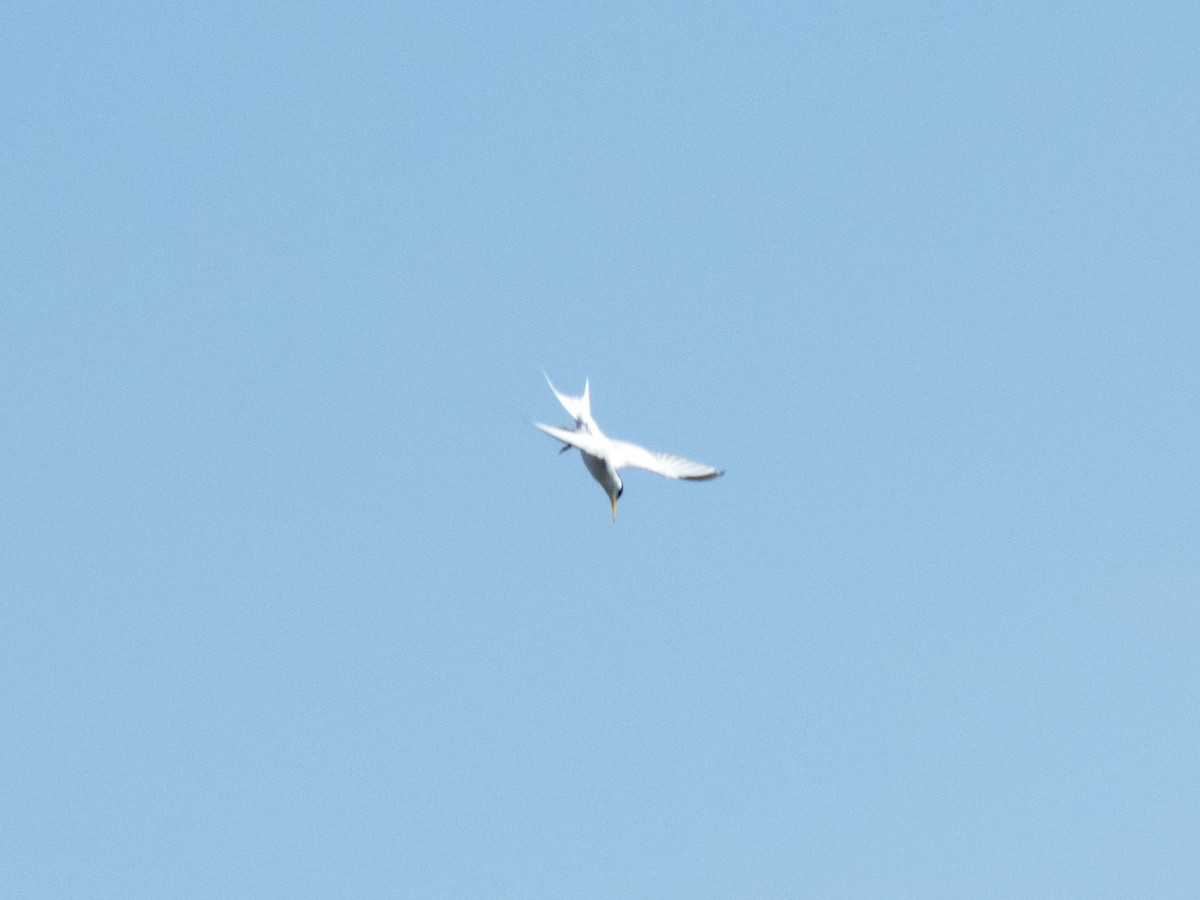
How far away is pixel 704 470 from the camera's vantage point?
7881cm

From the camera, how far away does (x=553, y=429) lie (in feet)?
251

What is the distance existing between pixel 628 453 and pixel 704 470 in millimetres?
3350

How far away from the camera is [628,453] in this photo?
80562 millimetres

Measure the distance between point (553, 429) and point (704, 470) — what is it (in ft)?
20.4

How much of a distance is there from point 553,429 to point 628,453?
16.7 ft
